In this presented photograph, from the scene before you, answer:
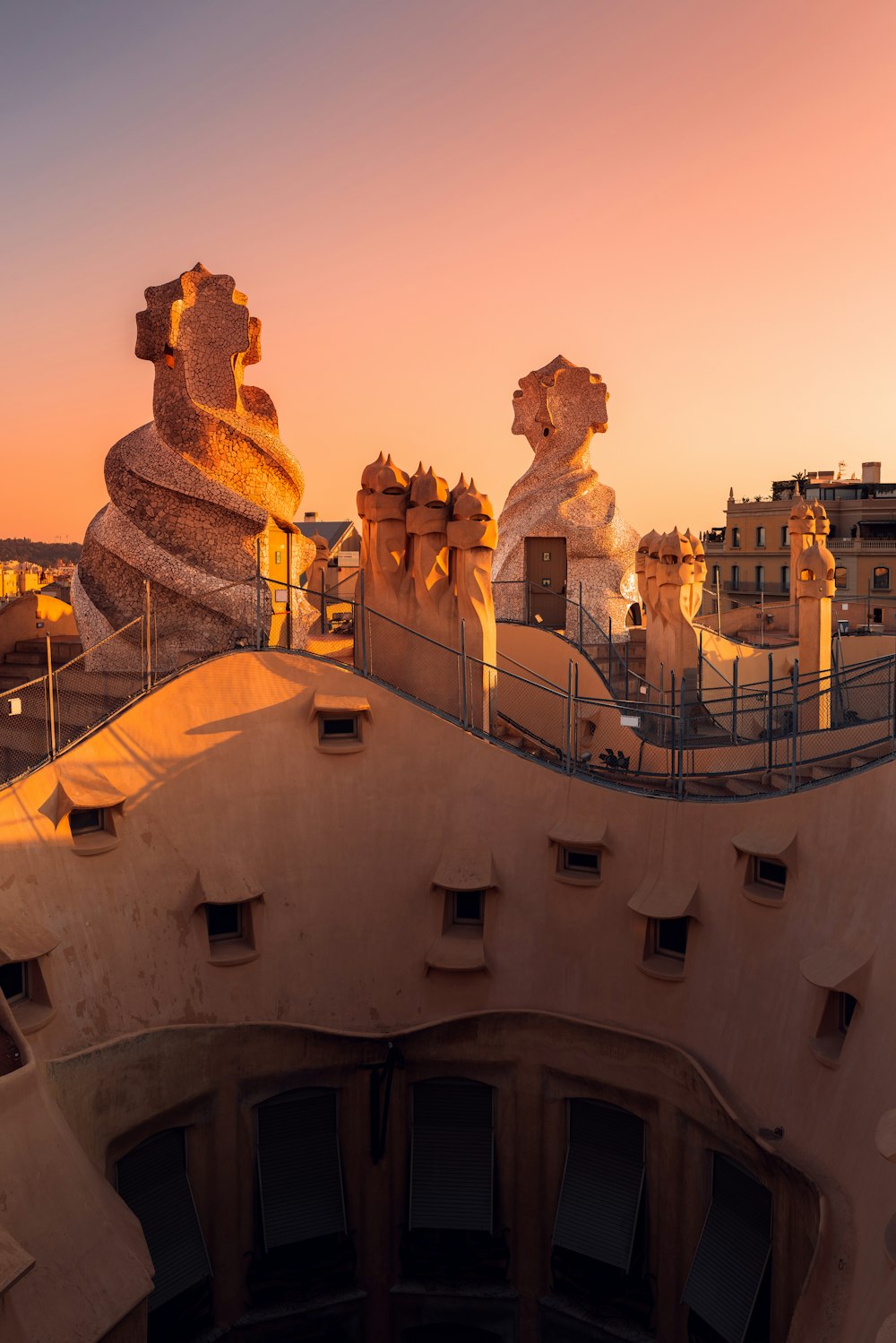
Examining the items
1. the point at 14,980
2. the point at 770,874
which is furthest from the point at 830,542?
the point at 14,980

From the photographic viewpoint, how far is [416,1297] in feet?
38.7

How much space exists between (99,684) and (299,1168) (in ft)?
22.0

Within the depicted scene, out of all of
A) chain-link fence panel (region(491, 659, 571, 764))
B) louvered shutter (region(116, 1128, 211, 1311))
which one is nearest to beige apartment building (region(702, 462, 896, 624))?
chain-link fence panel (region(491, 659, 571, 764))

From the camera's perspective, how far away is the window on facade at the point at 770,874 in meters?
10.7

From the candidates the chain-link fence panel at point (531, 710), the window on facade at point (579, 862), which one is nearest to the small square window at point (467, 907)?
the window on facade at point (579, 862)

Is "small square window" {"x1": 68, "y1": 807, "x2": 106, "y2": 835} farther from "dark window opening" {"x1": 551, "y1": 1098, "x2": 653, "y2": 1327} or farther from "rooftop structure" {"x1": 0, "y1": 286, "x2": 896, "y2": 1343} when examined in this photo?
"dark window opening" {"x1": 551, "y1": 1098, "x2": 653, "y2": 1327}

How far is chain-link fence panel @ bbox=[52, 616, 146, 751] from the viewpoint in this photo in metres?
12.2

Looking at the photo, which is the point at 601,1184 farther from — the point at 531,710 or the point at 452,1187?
the point at 531,710

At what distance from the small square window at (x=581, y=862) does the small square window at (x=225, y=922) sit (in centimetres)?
403

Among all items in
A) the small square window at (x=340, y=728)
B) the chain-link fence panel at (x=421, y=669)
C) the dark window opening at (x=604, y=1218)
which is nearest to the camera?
the dark window opening at (x=604, y=1218)

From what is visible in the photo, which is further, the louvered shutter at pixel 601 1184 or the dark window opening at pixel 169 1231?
the louvered shutter at pixel 601 1184

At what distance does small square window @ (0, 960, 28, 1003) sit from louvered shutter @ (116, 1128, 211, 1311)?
2.21m

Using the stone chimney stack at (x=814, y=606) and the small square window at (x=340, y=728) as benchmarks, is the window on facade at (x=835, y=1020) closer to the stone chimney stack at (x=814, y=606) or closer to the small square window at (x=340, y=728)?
the small square window at (x=340, y=728)

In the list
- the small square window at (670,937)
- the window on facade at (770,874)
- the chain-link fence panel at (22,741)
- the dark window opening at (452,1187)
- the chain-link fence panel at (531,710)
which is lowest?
the dark window opening at (452,1187)
